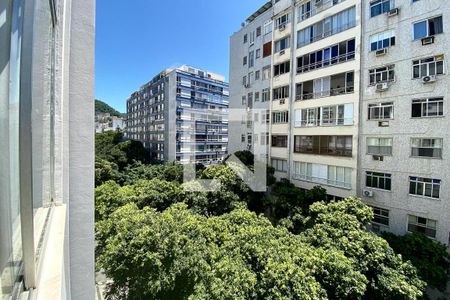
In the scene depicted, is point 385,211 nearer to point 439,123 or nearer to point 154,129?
point 439,123

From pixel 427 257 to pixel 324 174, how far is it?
613 cm

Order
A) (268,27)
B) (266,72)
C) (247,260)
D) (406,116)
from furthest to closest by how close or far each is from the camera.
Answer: (266,72) → (268,27) → (406,116) → (247,260)

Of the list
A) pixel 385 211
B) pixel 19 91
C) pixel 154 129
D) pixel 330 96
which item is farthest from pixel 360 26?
pixel 154 129

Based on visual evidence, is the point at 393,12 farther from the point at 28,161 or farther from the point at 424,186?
the point at 28,161

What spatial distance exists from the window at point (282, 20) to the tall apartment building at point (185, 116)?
A: 19906mm

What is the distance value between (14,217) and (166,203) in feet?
38.4

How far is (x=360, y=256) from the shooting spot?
7219mm

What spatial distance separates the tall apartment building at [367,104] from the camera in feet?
32.1

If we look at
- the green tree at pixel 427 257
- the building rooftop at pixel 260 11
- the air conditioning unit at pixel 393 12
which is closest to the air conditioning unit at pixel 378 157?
the green tree at pixel 427 257

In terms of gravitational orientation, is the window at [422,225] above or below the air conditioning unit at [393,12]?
below

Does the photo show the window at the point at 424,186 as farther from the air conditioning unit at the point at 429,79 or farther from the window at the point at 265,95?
the window at the point at 265,95

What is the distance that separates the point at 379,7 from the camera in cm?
1141

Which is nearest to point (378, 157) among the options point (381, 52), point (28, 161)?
point (381, 52)

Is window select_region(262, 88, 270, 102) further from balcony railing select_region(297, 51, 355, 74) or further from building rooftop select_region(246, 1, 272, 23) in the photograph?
building rooftop select_region(246, 1, 272, 23)
